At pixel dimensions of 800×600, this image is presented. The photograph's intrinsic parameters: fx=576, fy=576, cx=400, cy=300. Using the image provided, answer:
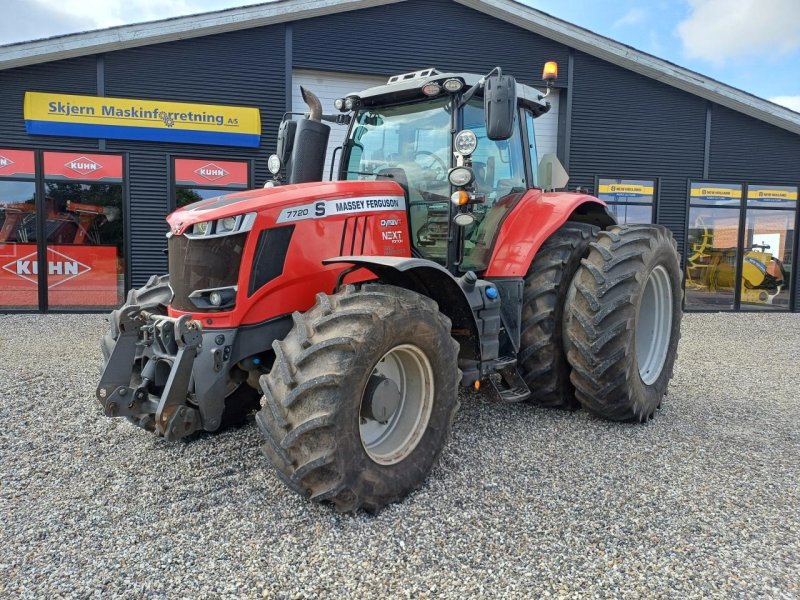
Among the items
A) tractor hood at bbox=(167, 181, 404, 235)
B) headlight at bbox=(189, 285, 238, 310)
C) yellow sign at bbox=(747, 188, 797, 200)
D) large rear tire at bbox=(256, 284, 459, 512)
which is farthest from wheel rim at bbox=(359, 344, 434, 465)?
yellow sign at bbox=(747, 188, 797, 200)

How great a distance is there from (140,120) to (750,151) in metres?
11.9

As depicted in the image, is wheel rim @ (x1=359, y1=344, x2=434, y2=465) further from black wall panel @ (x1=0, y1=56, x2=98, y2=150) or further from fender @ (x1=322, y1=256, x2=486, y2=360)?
black wall panel @ (x1=0, y1=56, x2=98, y2=150)

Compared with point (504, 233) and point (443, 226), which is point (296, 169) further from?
point (504, 233)

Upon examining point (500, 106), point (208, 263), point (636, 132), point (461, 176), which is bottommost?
point (208, 263)

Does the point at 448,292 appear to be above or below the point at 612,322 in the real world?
above

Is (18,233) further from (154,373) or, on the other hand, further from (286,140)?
(154,373)

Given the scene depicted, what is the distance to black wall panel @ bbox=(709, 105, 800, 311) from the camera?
469 inches

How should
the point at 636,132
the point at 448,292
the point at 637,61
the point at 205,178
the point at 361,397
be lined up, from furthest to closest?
the point at 636,132 → the point at 637,61 → the point at 205,178 → the point at 448,292 → the point at 361,397

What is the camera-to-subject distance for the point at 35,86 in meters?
9.17

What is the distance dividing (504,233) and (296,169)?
156 cm

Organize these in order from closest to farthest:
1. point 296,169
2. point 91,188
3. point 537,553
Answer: point 537,553 → point 296,169 → point 91,188

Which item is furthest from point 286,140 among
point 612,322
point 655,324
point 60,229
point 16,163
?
point 16,163

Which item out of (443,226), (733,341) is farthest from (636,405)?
(733,341)

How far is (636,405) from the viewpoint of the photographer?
4059 millimetres
